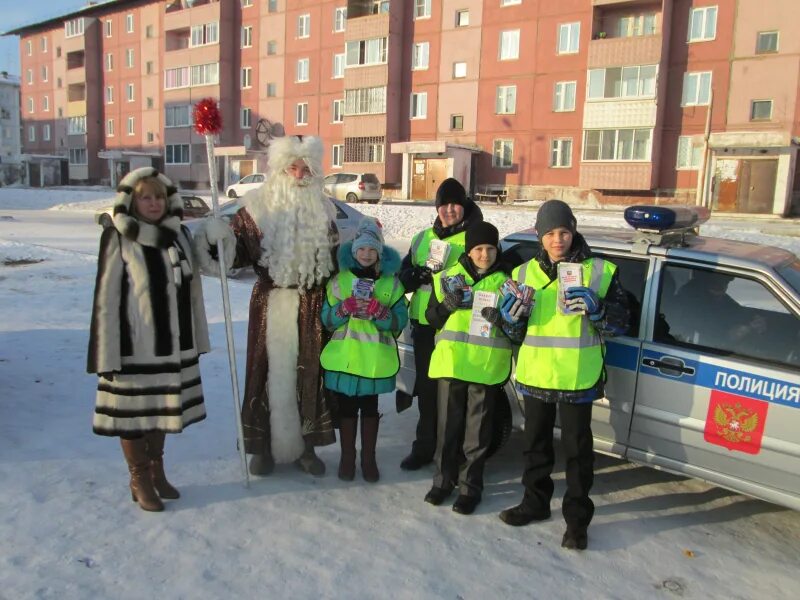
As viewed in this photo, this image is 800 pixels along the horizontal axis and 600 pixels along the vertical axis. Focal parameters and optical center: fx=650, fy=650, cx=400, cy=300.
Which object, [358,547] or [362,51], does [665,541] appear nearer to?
[358,547]

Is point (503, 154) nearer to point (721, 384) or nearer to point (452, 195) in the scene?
point (452, 195)

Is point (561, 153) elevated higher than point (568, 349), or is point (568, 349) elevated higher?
point (561, 153)

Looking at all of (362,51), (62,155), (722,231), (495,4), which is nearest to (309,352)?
(722,231)

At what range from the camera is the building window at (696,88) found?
31.0 m

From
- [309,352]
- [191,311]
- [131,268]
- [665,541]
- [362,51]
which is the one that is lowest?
[665,541]

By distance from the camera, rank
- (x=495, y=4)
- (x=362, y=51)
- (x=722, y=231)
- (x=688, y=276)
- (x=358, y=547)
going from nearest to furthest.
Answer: (x=358, y=547), (x=688, y=276), (x=722, y=231), (x=495, y=4), (x=362, y=51)

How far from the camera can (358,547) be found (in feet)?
10.9

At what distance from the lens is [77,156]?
5953 cm

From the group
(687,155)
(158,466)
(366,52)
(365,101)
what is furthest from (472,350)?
(366,52)

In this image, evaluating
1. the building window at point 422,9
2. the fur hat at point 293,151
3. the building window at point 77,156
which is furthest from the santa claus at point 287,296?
the building window at point 77,156

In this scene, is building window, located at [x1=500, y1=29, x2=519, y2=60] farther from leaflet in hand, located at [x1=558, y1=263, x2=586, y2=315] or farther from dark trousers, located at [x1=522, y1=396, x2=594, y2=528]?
dark trousers, located at [x1=522, y1=396, x2=594, y2=528]

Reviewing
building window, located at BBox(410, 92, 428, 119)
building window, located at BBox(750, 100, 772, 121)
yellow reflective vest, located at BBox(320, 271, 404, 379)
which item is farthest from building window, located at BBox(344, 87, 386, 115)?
yellow reflective vest, located at BBox(320, 271, 404, 379)

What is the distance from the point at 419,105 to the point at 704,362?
37609 mm

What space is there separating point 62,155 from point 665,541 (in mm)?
67821
